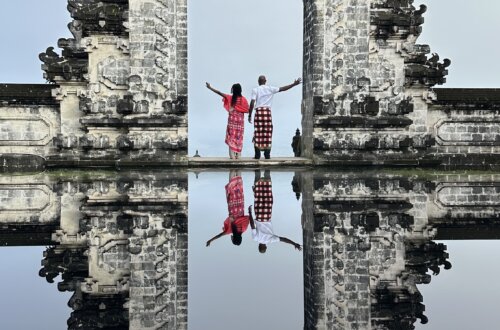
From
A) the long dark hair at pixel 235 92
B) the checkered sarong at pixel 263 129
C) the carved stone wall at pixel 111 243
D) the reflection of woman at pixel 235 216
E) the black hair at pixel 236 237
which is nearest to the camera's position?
the carved stone wall at pixel 111 243

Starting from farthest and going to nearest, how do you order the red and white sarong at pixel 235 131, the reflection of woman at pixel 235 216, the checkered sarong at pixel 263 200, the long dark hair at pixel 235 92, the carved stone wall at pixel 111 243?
the red and white sarong at pixel 235 131
the long dark hair at pixel 235 92
the checkered sarong at pixel 263 200
the reflection of woman at pixel 235 216
the carved stone wall at pixel 111 243

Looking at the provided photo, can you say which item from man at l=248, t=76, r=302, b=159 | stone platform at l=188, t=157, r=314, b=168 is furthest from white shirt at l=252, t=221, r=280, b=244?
man at l=248, t=76, r=302, b=159

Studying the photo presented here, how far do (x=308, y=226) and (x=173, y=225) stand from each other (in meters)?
1.29

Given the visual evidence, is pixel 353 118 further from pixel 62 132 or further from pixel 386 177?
pixel 62 132

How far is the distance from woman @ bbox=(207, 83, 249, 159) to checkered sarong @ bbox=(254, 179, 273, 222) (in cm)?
394

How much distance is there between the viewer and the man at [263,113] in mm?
16062

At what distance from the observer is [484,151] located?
1722 cm

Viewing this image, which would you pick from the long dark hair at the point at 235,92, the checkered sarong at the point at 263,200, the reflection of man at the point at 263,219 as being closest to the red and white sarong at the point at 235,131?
the long dark hair at the point at 235,92

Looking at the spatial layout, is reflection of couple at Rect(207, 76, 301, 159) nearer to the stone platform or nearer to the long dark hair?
the long dark hair

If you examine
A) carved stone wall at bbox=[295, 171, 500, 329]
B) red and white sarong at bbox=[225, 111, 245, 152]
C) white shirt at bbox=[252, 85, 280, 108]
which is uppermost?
white shirt at bbox=[252, 85, 280, 108]

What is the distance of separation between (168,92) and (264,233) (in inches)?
380

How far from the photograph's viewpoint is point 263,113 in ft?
53.2

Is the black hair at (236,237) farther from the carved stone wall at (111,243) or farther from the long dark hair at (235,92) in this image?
the long dark hair at (235,92)

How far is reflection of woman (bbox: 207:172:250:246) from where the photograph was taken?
6598 millimetres
